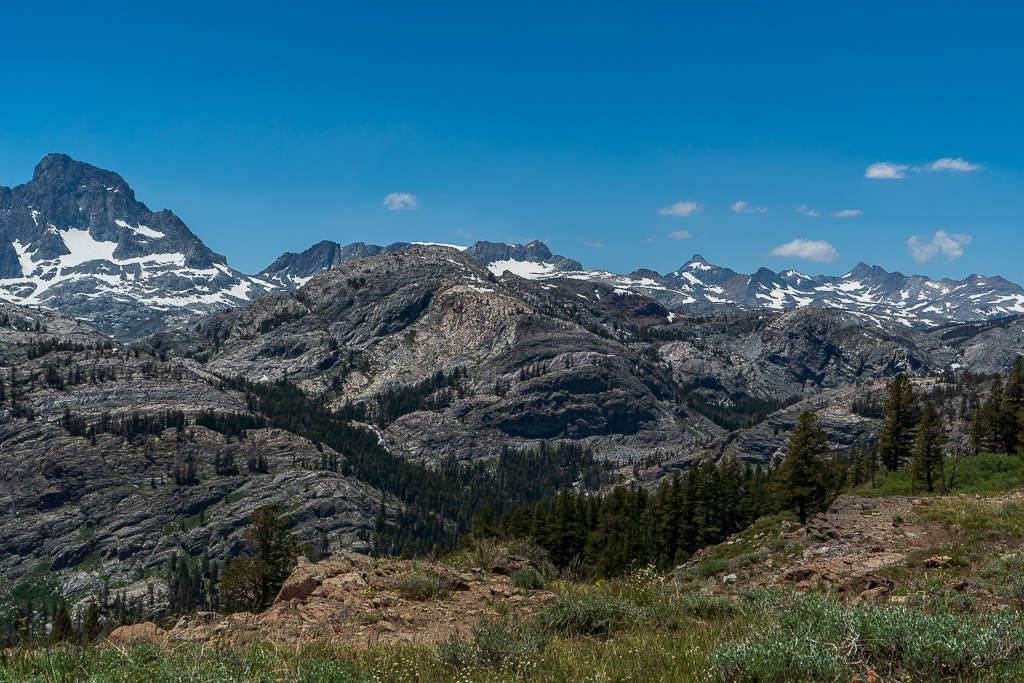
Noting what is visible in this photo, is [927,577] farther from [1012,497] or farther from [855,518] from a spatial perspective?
[1012,497]

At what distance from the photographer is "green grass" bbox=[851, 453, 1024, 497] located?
34.9 m

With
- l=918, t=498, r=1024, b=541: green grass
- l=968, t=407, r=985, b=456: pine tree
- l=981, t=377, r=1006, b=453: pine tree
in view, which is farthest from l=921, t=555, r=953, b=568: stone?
l=968, t=407, r=985, b=456: pine tree

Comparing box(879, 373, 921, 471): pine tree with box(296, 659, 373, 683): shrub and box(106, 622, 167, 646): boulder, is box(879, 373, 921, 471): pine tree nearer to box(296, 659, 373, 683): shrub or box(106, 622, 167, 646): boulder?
box(296, 659, 373, 683): shrub

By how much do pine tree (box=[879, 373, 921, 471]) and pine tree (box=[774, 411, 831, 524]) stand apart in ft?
58.0

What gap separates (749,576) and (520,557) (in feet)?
30.5

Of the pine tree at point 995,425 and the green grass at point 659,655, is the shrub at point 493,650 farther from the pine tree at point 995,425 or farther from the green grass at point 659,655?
the pine tree at point 995,425

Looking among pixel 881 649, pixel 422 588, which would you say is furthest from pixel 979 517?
pixel 422 588

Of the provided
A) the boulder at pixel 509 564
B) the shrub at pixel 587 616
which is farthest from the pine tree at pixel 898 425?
the shrub at pixel 587 616

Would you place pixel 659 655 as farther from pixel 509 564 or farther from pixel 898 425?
pixel 898 425

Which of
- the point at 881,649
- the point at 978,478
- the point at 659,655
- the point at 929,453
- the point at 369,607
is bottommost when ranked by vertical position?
Result: the point at 978,478

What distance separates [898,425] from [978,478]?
23.6 meters

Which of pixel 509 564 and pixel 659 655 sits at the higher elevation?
pixel 659 655

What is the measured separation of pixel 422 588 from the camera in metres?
15.0

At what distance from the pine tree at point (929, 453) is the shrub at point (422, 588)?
128 feet
